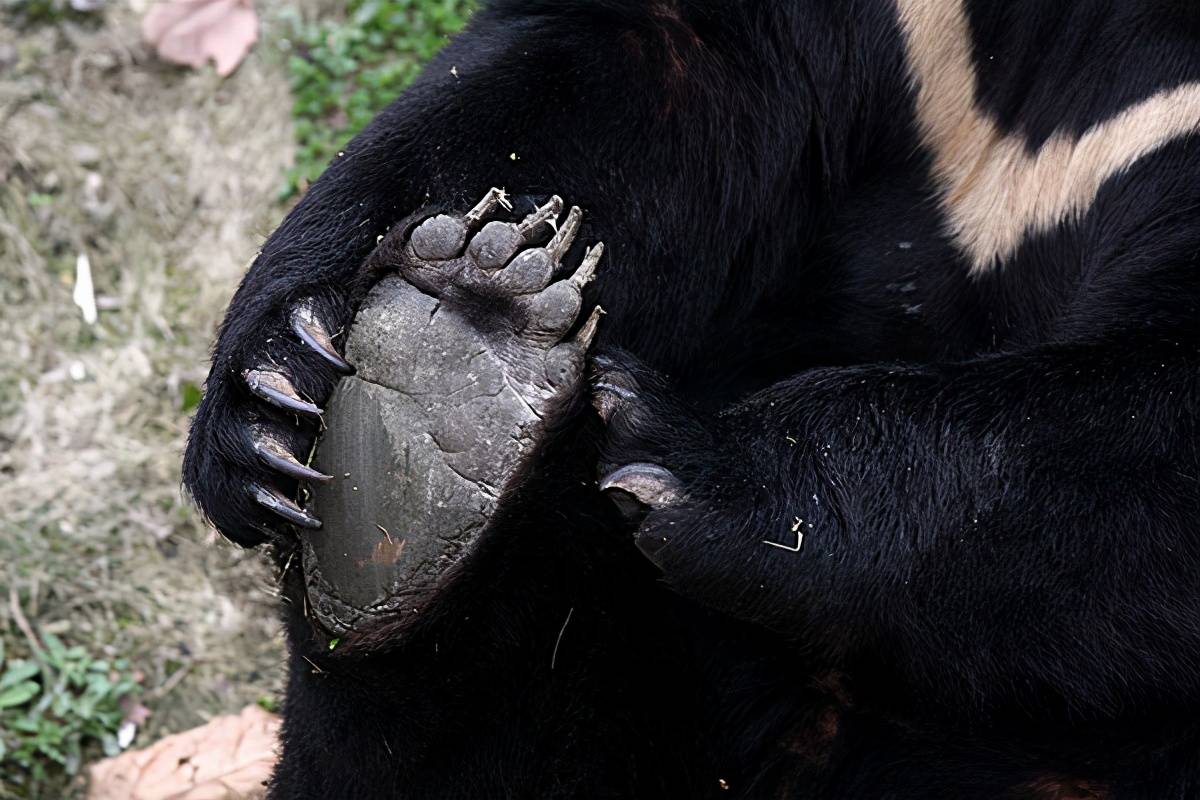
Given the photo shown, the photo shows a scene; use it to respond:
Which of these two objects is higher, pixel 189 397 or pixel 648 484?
pixel 648 484

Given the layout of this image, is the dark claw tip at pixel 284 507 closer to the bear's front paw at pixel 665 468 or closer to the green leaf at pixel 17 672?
the bear's front paw at pixel 665 468

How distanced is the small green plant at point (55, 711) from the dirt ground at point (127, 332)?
6 cm

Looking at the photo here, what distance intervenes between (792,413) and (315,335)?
67cm

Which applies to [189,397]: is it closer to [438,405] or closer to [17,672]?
[17,672]

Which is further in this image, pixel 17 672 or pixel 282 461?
pixel 17 672

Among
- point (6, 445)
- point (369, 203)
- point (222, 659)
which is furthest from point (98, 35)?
point (369, 203)

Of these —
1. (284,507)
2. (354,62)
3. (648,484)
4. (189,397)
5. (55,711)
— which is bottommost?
(55,711)

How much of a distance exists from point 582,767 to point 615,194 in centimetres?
87

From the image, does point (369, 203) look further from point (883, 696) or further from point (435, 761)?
point (883, 696)

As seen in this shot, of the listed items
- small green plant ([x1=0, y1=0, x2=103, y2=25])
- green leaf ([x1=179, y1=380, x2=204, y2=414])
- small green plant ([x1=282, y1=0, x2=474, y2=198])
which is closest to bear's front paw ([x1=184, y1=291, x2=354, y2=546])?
green leaf ([x1=179, y1=380, x2=204, y2=414])

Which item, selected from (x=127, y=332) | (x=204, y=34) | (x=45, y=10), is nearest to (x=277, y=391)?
(x=127, y=332)

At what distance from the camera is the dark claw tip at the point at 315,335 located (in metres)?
2.21

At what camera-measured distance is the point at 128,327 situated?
4047 mm

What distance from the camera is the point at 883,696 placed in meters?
2.21
